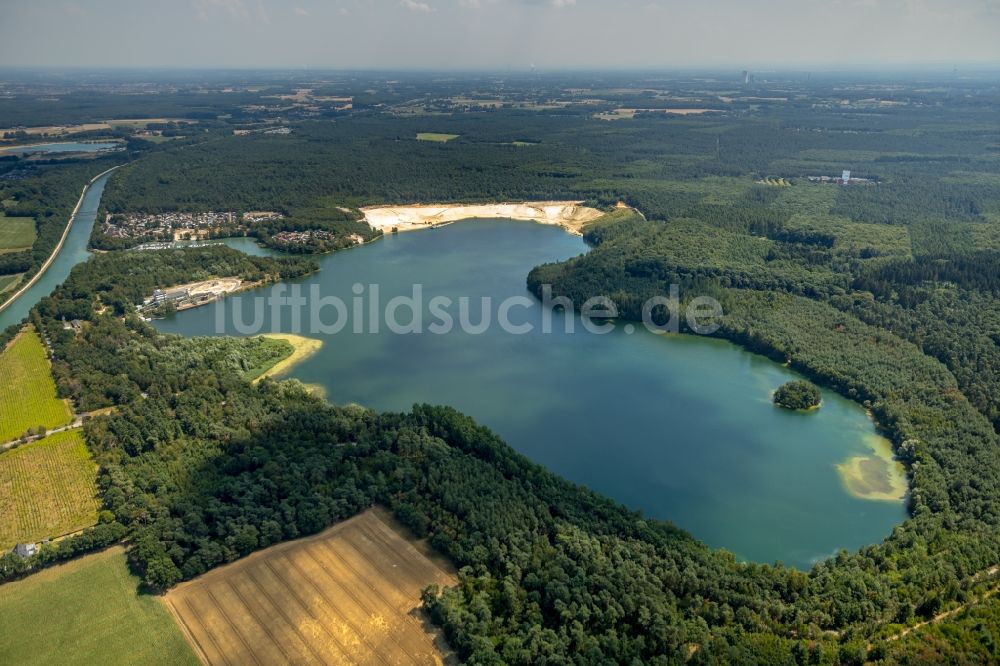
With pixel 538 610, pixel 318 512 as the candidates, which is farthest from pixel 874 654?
pixel 318 512

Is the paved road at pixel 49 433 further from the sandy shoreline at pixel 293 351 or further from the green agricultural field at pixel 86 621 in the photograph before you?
the green agricultural field at pixel 86 621

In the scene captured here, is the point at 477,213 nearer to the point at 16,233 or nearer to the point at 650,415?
the point at 16,233

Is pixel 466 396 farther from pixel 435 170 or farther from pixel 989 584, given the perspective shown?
pixel 435 170

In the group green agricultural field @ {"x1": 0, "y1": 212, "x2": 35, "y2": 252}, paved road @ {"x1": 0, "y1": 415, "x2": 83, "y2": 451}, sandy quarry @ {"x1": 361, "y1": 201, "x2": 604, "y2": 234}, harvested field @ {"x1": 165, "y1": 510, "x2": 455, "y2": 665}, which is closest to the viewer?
harvested field @ {"x1": 165, "y1": 510, "x2": 455, "y2": 665}

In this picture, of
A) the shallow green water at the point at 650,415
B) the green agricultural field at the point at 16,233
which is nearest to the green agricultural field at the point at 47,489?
the shallow green water at the point at 650,415

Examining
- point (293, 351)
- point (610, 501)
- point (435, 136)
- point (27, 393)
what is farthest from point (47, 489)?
point (435, 136)

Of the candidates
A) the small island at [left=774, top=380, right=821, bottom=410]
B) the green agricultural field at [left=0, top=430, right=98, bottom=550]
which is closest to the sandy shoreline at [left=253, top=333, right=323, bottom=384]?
the green agricultural field at [left=0, top=430, right=98, bottom=550]

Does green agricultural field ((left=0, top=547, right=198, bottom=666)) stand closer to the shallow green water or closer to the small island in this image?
the shallow green water
